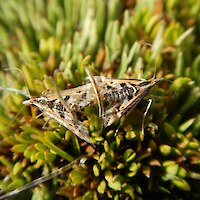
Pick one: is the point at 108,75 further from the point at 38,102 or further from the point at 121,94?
the point at 38,102

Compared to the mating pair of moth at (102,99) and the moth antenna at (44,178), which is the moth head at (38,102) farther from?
the moth antenna at (44,178)

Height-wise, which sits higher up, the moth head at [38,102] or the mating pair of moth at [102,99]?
the moth head at [38,102]

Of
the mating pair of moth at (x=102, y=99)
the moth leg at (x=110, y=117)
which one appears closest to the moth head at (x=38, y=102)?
the mating pair of moth at (x=102, y=99)

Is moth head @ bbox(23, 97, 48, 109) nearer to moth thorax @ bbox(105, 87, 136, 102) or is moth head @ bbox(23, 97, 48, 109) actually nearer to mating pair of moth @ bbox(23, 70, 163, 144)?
mating pair of moth @ bbox(23, 70, 163, 144)

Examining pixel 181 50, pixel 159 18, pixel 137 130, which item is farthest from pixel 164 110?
pixel 159 18

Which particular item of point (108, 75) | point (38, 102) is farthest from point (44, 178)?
point (108, 75)

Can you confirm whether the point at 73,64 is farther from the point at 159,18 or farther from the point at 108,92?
the point at 159,18
